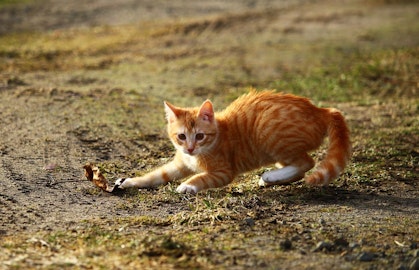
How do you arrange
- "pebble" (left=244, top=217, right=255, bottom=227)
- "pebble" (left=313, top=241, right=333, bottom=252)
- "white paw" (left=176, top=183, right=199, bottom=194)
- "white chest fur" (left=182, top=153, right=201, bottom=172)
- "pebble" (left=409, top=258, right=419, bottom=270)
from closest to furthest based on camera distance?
"pebble" (left=409, top=258, right=419, bottom=270), "pebble" (left=313, top=241, right=333, bottom=252), "pebble" (left=244, top=217, right=255, bottom=227), "white paw" (left=176, top=183, right=199, bottom=194), "white chest fur" (left=182, top=153, right=201, bottom=172)

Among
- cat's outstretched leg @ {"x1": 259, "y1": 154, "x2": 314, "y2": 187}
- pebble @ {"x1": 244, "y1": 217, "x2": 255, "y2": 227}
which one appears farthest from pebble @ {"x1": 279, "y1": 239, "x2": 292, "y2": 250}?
cat's outstretched leg @ {"x1": 259, "y1": 154, "x2": 314, "y2": 187}

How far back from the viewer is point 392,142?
6.88 m

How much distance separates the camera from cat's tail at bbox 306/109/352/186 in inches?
207

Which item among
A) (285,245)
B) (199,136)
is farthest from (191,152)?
(285,245)

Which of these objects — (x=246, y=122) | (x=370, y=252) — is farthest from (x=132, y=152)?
(x=370, y=252)

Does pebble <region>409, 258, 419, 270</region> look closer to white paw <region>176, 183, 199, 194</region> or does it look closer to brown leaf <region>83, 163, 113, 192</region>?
white paw <region>176, 183, 199, 194</region>

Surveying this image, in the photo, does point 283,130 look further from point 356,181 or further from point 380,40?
point 380,40

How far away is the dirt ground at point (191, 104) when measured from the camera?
4570 millimetres

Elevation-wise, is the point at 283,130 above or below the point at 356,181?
above

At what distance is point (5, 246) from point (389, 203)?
2514mm

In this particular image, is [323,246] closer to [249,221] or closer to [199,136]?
[249,221]

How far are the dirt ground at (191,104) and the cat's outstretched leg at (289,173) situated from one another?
80 millimetres

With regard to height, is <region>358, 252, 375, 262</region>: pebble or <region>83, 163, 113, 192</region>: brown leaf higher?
<region>83, 163, 113, 192</region>: brown leaf

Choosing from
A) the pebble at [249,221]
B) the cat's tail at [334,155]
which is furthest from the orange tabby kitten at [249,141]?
the pebble at [249,221]
